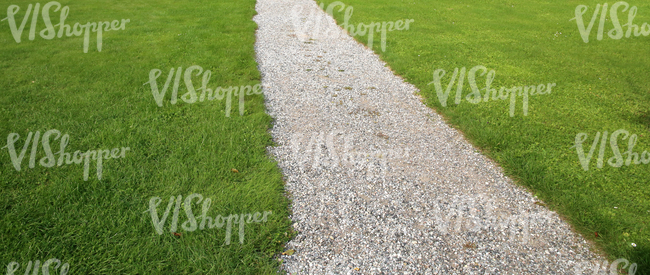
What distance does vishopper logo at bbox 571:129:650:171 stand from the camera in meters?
5.93

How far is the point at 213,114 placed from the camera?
7094mm

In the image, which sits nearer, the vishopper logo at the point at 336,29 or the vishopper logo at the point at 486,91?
the vishopper logo at the point at 486,91

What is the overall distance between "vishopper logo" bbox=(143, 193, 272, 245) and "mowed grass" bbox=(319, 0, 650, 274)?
165 inches

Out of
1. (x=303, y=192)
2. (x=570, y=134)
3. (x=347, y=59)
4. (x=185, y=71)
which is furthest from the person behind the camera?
(x=347, y=59)

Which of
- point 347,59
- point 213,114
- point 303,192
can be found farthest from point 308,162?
point 347,59

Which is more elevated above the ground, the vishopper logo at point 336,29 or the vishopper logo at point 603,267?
the vishopper logo at point 336,29

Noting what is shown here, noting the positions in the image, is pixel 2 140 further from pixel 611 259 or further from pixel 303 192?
pixel 611 259

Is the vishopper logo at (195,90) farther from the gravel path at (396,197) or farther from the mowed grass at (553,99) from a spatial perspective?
the mowed grass at (553,99)

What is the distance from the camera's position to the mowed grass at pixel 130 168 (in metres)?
4.00

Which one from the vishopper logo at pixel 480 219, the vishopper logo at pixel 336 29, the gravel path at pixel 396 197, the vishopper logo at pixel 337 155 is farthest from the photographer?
the vishopper logo at pixel 336 29

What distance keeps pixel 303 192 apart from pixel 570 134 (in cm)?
528

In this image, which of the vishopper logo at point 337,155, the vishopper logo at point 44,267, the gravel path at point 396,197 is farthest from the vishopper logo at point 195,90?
the vishopper logo at point 44,267

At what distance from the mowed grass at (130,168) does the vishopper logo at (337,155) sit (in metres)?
0.60

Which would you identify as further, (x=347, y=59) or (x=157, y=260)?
(x=347, y=59)
